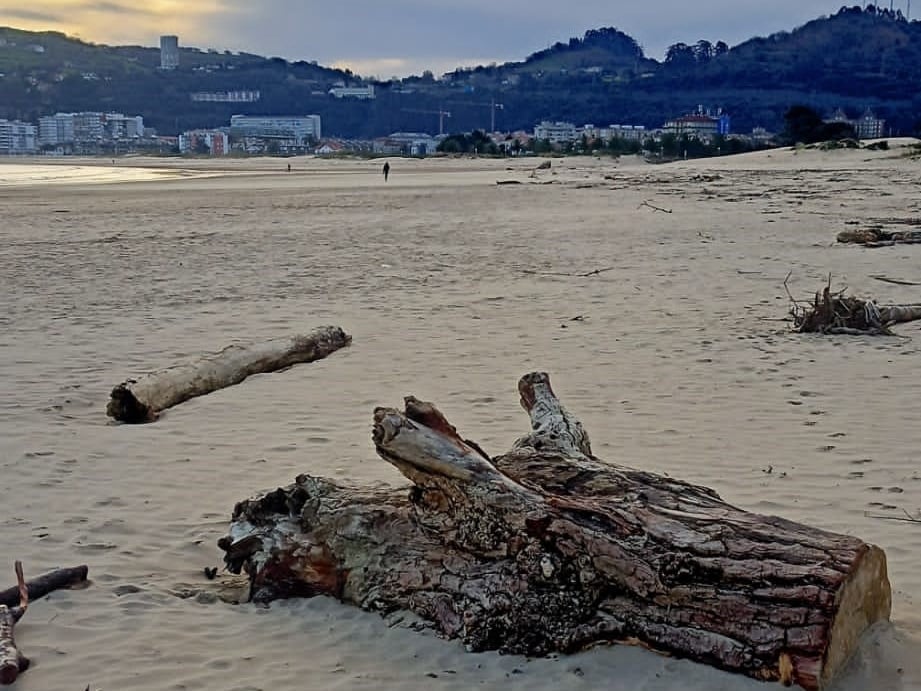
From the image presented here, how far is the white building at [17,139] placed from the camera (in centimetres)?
15762

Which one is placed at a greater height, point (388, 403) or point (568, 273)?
point (568, 273)

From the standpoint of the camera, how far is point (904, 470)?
216 inches

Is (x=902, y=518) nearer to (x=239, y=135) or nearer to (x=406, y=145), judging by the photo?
(x=406, y=145)

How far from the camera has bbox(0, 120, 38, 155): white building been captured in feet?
517

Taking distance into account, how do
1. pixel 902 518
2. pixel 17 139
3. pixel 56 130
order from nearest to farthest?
1. pixel 902 518
2. pixel 17 139
3. pixel 56 130

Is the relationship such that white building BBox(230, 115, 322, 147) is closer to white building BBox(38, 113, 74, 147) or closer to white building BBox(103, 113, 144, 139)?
white building BBox(103, 113, 144, 139)

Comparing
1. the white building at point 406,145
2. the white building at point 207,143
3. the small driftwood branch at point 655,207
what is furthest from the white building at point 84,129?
the small driftwood branch at point 655,207

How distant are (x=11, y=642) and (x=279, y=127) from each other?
187 metres

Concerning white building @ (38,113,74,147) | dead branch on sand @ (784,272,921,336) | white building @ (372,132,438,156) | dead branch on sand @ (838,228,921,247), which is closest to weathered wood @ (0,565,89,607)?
dead branch on sand @ (784,272,921,336)

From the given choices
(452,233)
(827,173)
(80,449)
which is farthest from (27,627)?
(827,173)

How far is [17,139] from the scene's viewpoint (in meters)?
161

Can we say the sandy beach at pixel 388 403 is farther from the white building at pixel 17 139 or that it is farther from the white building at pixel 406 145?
the white building at pixel 17 139

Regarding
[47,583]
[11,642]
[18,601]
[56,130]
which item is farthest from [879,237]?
[56,130]

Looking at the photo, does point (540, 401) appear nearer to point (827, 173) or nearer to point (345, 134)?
point (827, 173)
